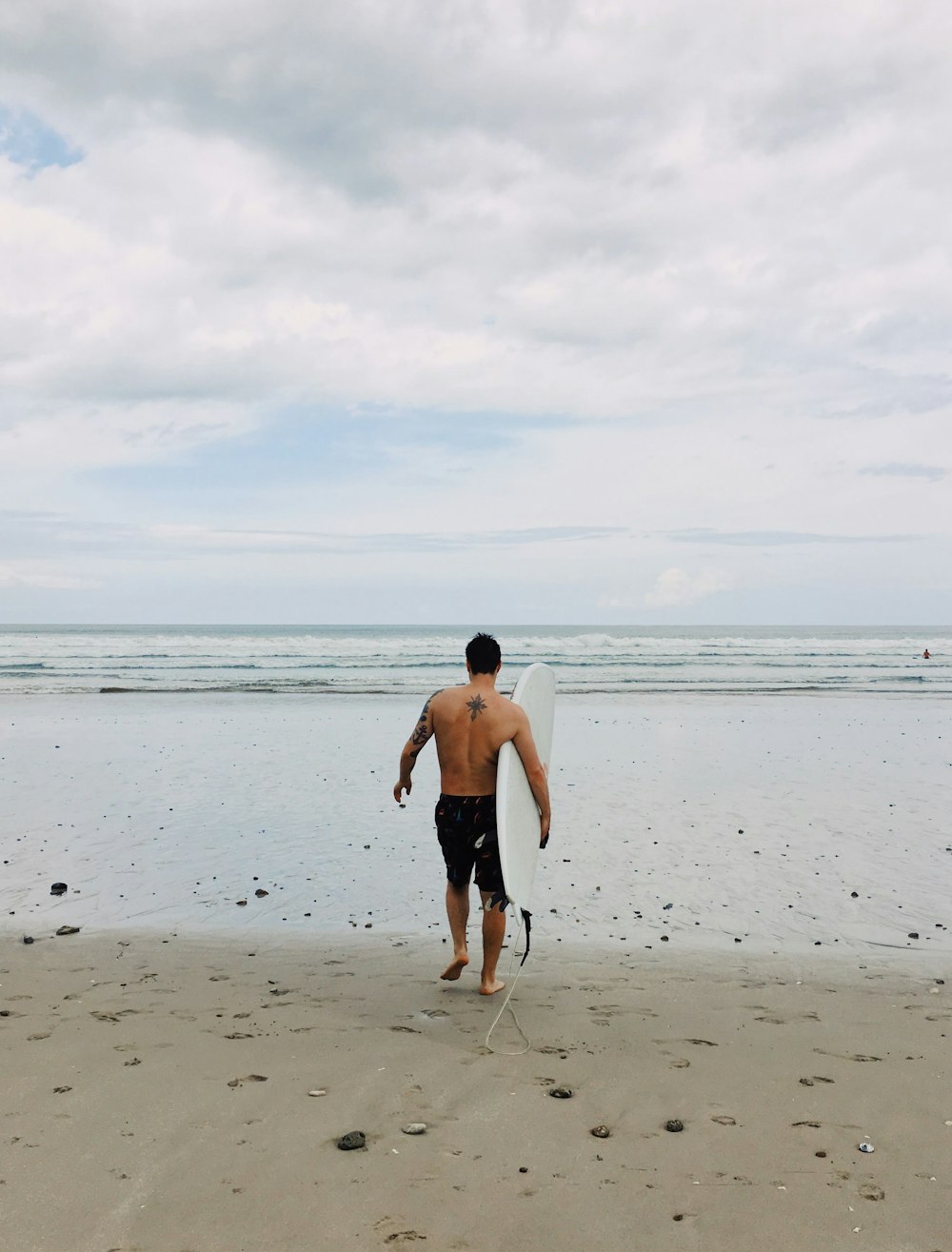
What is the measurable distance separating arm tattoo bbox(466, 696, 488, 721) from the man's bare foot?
1361 millimetres

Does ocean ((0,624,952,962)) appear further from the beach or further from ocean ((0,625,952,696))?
ocean ((0,625,952,696))

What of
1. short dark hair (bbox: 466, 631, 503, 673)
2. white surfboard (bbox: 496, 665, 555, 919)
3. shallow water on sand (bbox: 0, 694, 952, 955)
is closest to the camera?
white surfboard (bbox: 496, 665, 555, 919)

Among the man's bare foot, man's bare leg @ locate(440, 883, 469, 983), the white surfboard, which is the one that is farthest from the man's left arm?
the man's bare foot

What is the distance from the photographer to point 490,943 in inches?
186

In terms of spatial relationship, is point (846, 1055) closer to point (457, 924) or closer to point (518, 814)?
point (518, 814)

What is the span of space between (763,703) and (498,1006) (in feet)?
57.2

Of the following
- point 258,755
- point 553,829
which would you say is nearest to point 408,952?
point 553,829

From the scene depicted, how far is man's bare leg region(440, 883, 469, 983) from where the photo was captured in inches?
192

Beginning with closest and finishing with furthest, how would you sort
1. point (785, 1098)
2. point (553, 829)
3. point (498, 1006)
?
point (785, 1098) < point (498, 1006) < point (553, 829)

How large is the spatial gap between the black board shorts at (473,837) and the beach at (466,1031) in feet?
2.17

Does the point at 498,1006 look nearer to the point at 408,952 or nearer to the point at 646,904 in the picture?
the point at 408,952

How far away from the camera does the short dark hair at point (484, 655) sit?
4.85 meters

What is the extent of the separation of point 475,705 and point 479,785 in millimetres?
432

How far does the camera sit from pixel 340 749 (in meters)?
13.3
